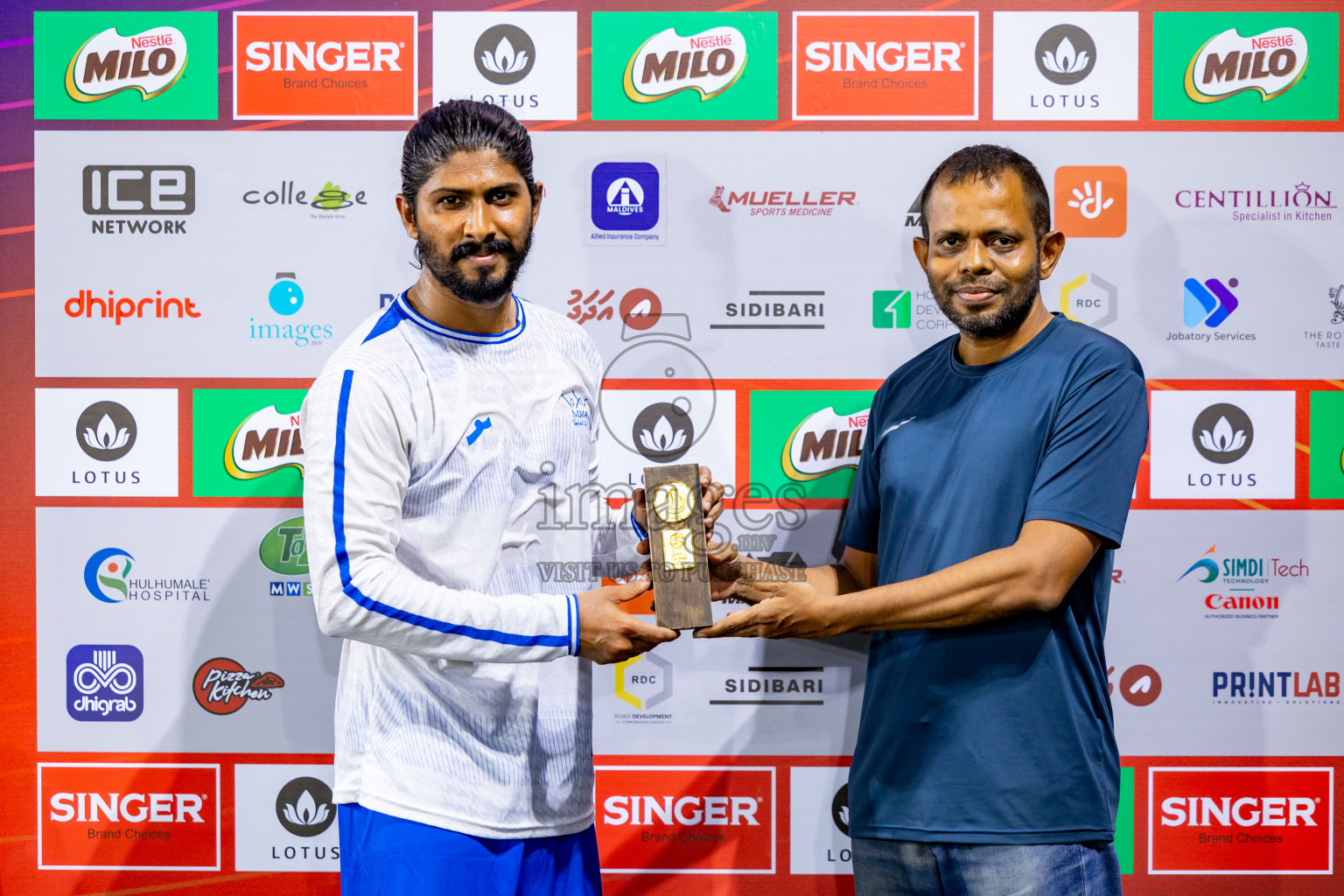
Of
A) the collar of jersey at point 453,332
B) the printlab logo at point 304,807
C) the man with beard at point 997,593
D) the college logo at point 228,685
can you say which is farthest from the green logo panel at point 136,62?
the man with beard at point 997,593

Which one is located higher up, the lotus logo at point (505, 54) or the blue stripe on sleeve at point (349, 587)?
the lotus logo at point (505, 54)

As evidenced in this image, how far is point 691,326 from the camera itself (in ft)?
7.57

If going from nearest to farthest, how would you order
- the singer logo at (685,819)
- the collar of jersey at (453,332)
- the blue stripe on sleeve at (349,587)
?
the blue stripe on sleeve at (349,587), the collar of jersey at (453,332), the singer logo at (685,819)

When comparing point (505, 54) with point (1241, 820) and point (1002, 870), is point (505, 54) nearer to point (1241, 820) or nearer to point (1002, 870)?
point (1002, 870)

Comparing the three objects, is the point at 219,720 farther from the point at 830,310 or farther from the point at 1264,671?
the point at 1264,671

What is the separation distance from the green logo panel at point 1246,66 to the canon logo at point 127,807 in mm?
2939

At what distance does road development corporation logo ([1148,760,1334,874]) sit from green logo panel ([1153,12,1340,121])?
1622 mm

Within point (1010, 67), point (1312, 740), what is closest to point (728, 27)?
point (1010, 67)

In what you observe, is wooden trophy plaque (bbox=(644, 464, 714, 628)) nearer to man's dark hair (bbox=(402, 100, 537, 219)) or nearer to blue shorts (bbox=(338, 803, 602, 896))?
blue shorts (bbox=(338, 803, 602, 896))

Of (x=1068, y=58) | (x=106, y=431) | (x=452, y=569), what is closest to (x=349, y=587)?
(x=452, y=569)

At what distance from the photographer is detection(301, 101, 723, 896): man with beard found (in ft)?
5.08

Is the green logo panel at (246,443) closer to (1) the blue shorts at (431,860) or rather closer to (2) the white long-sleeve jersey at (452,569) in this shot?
(2) the white long-sleeve jersey at (452,569)

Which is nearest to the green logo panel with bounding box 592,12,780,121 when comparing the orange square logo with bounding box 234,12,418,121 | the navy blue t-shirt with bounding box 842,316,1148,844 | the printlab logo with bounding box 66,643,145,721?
the orange square logo with bounding box 234,12,418,121

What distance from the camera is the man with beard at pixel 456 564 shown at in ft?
5.08
